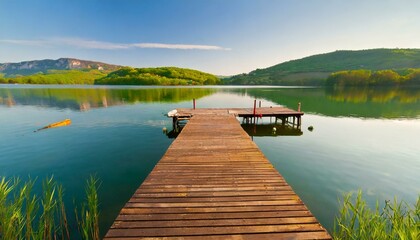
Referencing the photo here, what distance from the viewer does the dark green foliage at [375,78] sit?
312 ft

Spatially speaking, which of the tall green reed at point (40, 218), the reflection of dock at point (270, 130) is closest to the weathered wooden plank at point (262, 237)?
the tall green reed at point (40, 218)

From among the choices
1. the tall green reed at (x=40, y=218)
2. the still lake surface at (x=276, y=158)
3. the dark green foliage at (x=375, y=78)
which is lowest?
the still lake surface at (x=276, y=158)

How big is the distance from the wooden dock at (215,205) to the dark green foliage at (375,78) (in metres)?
125

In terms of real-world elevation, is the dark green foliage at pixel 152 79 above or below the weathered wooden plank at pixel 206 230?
above

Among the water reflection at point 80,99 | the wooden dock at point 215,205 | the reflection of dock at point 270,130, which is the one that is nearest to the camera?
the wooden dock at point 215,205

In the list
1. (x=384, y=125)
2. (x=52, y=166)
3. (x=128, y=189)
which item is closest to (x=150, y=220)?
(x=128, y=189)

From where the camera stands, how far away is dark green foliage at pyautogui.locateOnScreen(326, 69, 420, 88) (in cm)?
Answer: 9506

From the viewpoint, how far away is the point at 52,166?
12.2m

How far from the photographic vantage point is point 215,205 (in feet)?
16.4

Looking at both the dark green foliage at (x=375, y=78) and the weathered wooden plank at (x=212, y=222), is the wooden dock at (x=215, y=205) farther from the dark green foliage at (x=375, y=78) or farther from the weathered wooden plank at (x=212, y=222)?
the dark green foliage at (x=375, y=78)

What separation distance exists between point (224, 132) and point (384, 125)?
22392 millimetres

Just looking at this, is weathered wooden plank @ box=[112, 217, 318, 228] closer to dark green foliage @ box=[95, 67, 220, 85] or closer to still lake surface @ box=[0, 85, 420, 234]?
still lake surface @ box=[0, 85, 420, 234]

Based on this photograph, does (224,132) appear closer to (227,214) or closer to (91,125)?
(227,214)

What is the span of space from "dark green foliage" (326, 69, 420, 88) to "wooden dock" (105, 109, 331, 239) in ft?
410
